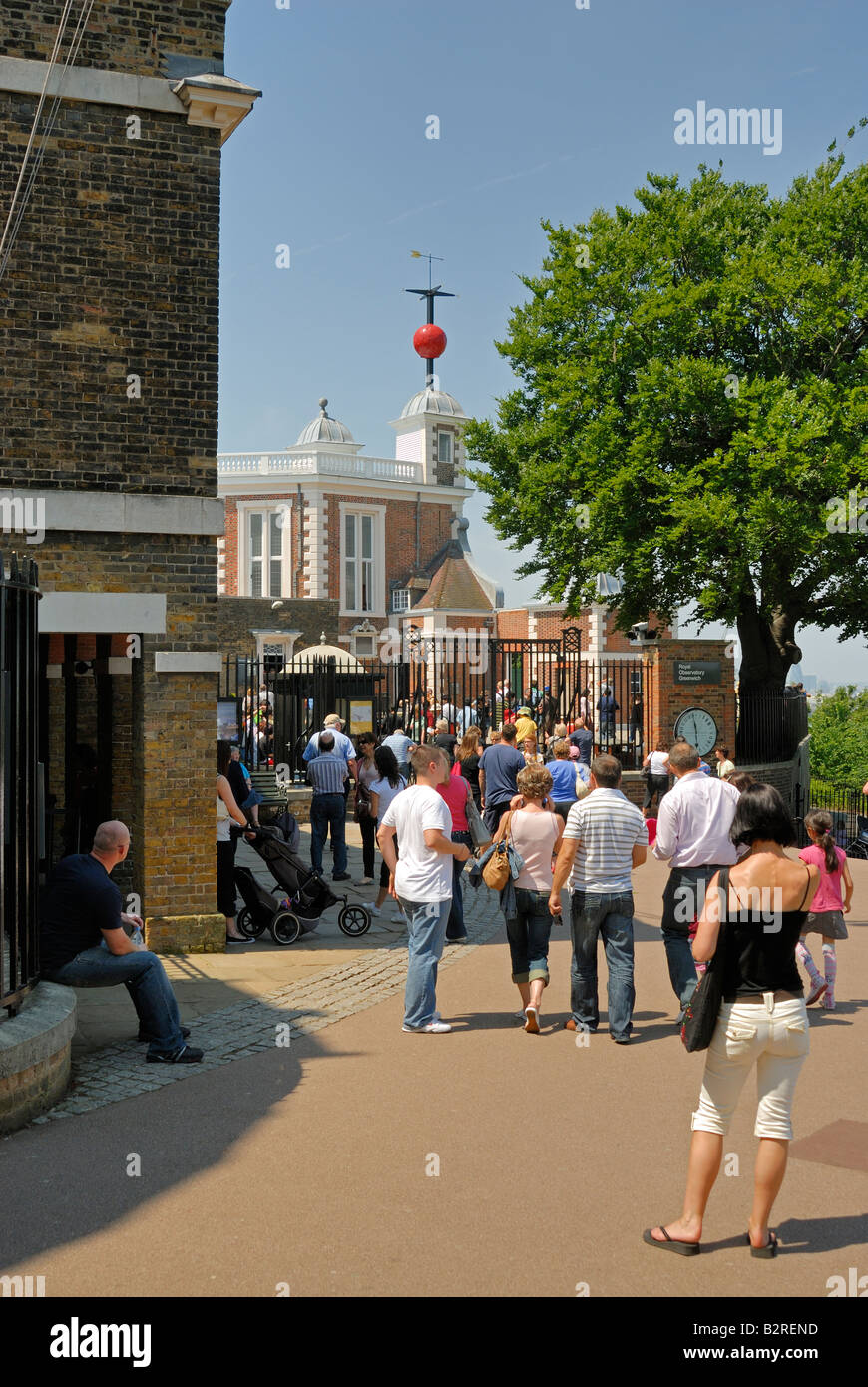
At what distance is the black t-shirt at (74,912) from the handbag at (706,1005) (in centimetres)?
372

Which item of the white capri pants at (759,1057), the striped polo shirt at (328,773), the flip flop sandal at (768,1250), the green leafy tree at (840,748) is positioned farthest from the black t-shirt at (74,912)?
the green leafy tree at (840,748)

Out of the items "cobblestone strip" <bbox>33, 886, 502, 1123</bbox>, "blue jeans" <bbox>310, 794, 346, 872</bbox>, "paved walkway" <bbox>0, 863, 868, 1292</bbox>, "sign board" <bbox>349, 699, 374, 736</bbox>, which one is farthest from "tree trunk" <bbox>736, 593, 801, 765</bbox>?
"paved walkway" <bbox>0, 863, 868, 1292</bbox>

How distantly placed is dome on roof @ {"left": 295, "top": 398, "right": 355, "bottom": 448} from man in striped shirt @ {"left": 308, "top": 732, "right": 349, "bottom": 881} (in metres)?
39.2

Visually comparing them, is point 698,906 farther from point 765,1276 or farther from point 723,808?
point 765,1276

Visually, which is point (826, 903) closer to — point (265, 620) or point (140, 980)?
point (140, 980)

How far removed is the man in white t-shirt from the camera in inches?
315

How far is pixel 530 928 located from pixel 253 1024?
74.5 inches

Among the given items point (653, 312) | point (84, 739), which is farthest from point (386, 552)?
point (84, 739)

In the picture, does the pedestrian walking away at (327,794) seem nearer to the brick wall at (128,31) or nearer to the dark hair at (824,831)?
the dark hair at (824,831)

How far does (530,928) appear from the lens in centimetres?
833

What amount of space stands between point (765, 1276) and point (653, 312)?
22296 millimetres

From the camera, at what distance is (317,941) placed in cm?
1125

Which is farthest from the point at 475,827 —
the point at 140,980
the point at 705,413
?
the point at 705,413

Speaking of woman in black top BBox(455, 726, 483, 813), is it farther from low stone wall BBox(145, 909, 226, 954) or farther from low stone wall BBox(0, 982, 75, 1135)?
low stone wall BBox(0, 982, 75, 1135)
